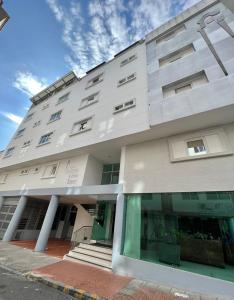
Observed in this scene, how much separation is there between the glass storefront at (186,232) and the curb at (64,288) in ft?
8.77

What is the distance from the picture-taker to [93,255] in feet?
26.0

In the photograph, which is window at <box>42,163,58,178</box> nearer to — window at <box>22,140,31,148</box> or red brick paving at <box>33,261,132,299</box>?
window at <box>22,140,31,148</box>

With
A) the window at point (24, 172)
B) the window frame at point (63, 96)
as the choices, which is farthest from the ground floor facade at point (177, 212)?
the window frame at point (63, 96)

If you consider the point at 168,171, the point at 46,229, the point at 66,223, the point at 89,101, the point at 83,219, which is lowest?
the point at 46,229

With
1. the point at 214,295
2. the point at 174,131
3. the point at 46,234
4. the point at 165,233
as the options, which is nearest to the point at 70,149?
the point at 46,234

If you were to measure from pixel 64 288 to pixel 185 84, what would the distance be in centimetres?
1026

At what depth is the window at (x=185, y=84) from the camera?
26.7 ft

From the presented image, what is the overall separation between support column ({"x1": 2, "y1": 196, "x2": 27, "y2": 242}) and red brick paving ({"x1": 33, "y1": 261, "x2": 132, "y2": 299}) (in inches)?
Result: 258

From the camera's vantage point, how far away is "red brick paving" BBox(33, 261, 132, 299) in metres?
4.90

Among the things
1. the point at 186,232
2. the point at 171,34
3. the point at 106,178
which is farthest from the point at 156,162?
the point at 171,34

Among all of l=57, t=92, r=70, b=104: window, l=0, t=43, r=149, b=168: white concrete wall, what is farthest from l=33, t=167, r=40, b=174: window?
l=57, t=92, r=70, b=104: window

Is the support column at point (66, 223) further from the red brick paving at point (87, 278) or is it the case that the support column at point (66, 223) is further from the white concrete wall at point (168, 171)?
the white concrete wall at point (168, 171)

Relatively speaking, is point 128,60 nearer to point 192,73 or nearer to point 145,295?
point 192,73

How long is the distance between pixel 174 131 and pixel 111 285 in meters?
6.82
